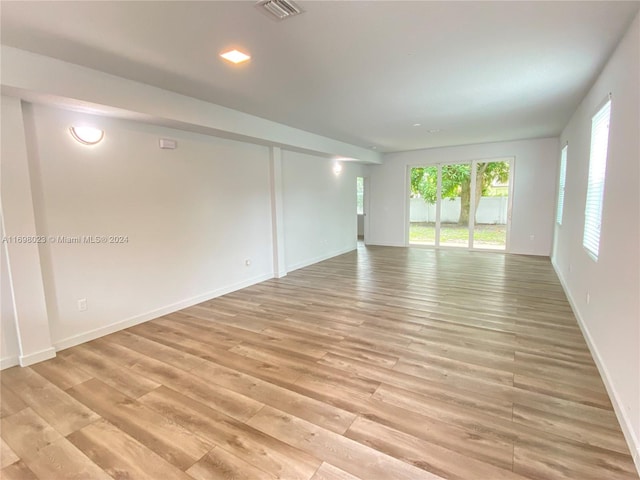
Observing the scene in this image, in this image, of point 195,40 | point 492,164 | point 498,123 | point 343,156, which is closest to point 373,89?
point 195,40

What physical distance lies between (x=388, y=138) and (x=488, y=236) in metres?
3.72

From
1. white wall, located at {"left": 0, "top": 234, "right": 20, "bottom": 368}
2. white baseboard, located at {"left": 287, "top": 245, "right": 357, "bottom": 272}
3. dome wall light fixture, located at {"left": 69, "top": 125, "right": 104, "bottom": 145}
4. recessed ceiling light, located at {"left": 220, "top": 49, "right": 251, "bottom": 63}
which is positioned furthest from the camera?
white baseboard, located at {"left": 287, "top": 245, "right": 357, "bottom": 272}

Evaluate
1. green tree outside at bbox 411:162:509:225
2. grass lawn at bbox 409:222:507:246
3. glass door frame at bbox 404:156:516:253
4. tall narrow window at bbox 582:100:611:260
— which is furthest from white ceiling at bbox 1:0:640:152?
grass lawn at bbox 409:222:507:246

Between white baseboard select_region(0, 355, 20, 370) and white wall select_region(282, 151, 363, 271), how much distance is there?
412 cm

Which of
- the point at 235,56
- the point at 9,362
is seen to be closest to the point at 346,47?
the point at 235,56

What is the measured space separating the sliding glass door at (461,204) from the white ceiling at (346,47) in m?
3.78

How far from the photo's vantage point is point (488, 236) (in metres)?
8.05

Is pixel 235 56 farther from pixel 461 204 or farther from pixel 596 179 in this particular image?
pixel 461 204

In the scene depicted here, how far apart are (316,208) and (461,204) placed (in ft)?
12.5

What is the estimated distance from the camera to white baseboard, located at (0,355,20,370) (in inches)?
112

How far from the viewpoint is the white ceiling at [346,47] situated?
2078 millimetres

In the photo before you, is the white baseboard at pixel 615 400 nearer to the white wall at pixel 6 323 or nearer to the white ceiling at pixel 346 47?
the white ceiling at pixel 346 47

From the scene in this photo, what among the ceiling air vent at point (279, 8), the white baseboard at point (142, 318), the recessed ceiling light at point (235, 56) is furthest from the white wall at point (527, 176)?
the ceiling air vent at point (279, 8)

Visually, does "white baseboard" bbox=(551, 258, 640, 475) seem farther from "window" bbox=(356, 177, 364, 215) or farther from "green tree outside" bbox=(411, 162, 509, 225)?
"window" bbox=(356, 177, 364, 215)
